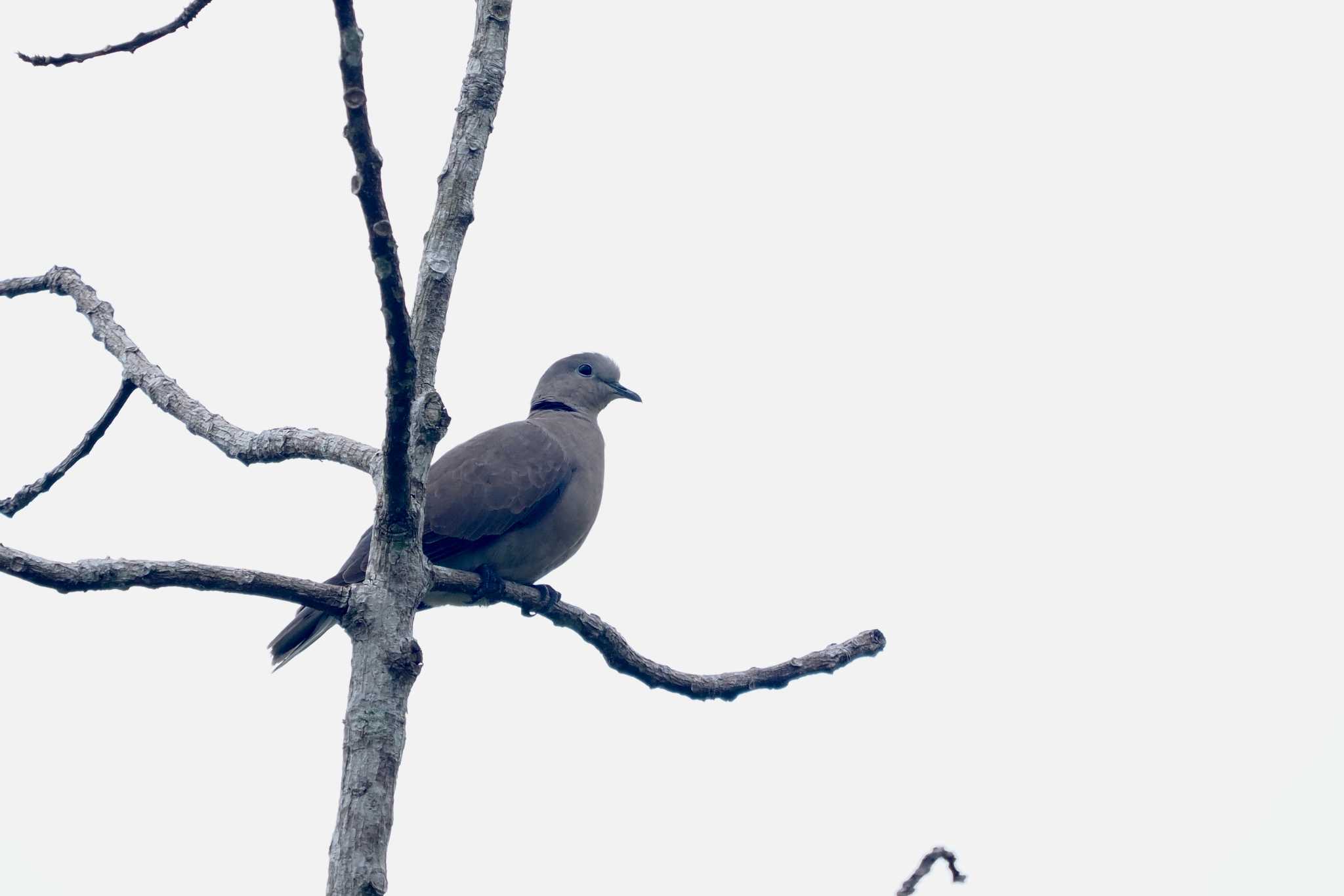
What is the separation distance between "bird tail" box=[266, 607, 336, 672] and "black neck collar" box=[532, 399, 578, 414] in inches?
90.7

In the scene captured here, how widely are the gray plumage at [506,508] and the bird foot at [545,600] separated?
327mm

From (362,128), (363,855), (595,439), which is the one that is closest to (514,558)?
(595,439)

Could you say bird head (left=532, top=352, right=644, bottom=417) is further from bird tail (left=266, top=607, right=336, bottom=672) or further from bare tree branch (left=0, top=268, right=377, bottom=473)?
bare tree branch (left=0, top=268, right=377, bottom=473)

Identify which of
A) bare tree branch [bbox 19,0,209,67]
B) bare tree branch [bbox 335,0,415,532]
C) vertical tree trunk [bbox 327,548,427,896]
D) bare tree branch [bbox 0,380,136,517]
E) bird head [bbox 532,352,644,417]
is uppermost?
bird head [bbox 532,352,644,417]

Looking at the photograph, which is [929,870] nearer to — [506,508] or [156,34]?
[156,34]

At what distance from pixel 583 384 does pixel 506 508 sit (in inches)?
68.0

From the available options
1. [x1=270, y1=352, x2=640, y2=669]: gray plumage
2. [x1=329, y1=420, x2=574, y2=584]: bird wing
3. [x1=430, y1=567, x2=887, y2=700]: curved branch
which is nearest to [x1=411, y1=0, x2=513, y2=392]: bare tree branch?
[x1=430, y1=567, x2=887, y2=700]: curved branch

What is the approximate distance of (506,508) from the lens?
5523 mm

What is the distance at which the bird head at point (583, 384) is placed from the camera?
710 cm

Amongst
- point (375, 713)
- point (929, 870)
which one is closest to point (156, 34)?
point (375, 713)

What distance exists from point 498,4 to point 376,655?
65.0 inches

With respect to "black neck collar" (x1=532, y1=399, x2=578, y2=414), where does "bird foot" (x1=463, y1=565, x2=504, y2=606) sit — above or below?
below

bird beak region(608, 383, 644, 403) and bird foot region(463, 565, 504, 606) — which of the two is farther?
bird beak region(608, 383, 644, 403)

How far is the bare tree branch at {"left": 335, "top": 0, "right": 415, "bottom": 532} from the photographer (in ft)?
6.47
